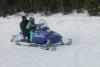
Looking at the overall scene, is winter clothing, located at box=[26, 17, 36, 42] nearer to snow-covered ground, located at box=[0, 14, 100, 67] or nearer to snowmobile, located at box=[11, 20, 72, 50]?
snowmobile, located at box=[11, 20, 72, 50]

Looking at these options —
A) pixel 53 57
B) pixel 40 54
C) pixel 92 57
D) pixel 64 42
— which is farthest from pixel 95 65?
pixel 64 42

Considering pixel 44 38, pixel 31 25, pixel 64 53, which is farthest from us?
pixel 31 25

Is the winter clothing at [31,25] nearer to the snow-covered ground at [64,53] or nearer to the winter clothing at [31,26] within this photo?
the winter clothing at [31,26]

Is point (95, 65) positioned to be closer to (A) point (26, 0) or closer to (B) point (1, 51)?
(B) point (1, 51)

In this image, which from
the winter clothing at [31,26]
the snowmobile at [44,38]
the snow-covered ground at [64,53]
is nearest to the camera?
the snow-covered ground at [64,53]

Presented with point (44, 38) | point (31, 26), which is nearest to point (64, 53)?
point (44, 38)

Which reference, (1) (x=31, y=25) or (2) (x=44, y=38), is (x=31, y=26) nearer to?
(1) (x=31, y=25)

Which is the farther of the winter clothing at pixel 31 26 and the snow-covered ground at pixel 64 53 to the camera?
the winter clothing at pixel 31 26

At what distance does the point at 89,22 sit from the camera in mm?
21984

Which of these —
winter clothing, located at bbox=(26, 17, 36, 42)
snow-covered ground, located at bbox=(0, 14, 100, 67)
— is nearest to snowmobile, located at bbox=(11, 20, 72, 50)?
winter clothing, located at bbox=(26, 17, 36, 42)

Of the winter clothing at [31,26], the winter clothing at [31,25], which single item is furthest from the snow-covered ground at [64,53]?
the winter clothing at [31,25]

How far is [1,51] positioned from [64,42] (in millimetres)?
2905

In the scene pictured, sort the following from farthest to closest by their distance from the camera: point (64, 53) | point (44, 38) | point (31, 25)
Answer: point (31, 25), point (44, 38), point (64, 53)

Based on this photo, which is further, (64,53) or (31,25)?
(31,25)
